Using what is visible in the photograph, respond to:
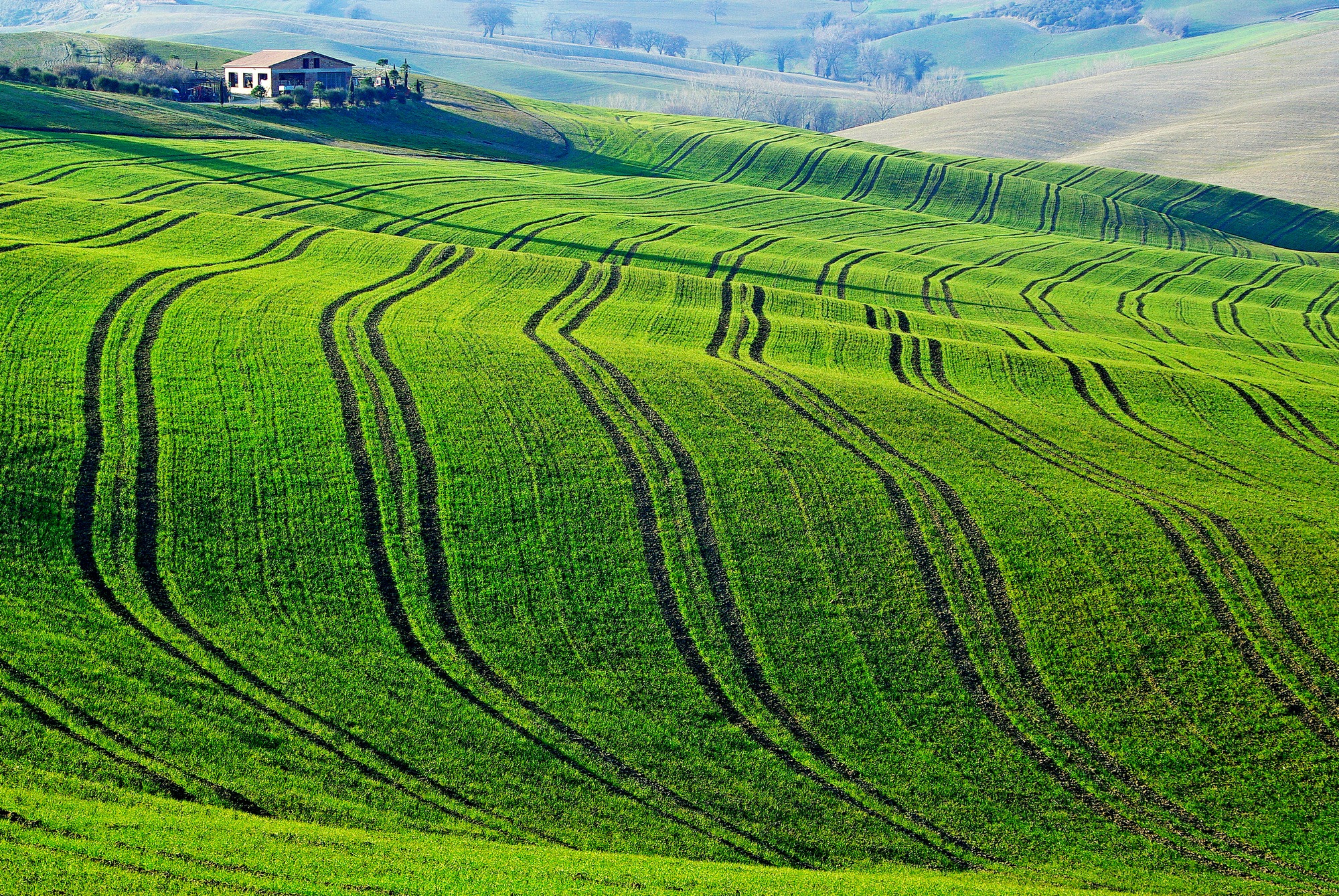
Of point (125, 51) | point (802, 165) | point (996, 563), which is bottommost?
point (996, 563)

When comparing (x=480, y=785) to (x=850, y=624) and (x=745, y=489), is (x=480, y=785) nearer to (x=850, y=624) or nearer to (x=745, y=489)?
(x=850, y=624)

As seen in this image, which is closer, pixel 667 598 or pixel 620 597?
pixel 620 597

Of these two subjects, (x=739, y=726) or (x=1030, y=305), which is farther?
(x=1030, y=305)

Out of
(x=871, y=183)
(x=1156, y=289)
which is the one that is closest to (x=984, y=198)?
(x=871, y=183)

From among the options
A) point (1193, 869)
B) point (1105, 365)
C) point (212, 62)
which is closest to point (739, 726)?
point (1193, 869)

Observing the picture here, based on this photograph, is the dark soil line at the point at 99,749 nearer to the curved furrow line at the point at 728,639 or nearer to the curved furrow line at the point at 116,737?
the curved furrow line at the point at 116,737

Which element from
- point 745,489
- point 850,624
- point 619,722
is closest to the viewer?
point 619,722

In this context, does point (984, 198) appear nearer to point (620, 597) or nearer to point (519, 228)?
point (519, 228)
